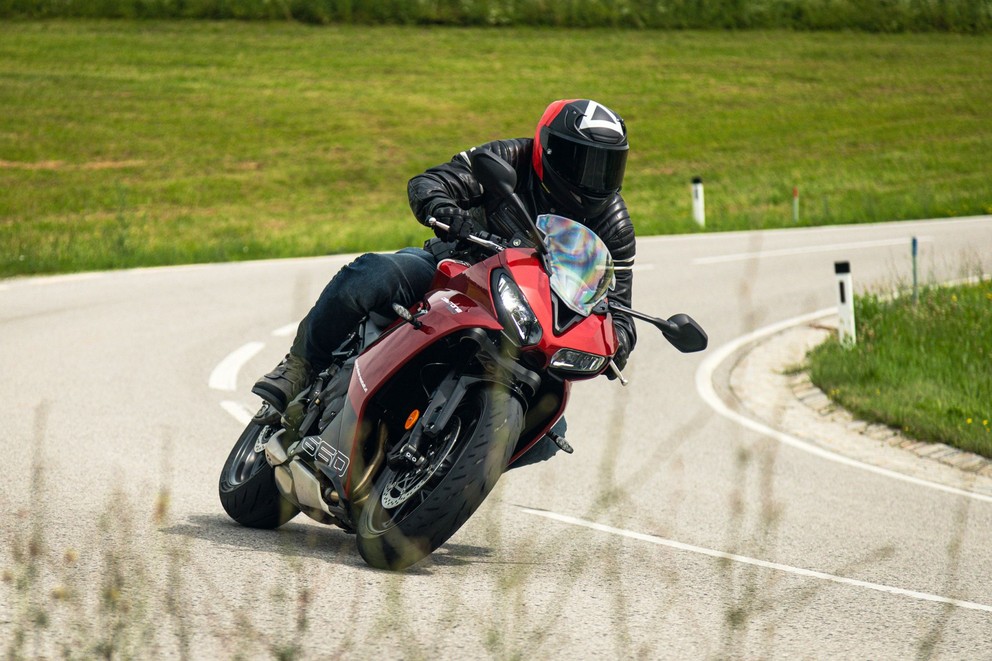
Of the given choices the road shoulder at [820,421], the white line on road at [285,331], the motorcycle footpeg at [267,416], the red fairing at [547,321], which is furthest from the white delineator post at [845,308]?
the red fairing at [547,321]

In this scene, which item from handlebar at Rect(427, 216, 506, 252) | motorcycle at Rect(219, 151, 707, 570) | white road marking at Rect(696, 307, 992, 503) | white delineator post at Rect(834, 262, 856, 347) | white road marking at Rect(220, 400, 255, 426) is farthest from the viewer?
white delineator post at Rect(834, 262, 856, 347)

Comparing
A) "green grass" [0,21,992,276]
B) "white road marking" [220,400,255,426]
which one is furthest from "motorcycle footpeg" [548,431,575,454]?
"green grass" [0,21,992,276]

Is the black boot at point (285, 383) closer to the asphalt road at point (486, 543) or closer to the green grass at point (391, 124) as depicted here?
the asphalt road at point (486, 543)

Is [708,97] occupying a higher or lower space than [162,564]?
lower

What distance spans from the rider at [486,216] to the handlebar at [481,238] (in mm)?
30

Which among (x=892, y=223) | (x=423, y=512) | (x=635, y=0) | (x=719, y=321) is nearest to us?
(x=423, y=512)

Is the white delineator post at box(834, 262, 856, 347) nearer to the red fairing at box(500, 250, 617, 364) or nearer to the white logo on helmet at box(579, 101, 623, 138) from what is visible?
the white logo on helmet at box(579, 101, 623, 138)

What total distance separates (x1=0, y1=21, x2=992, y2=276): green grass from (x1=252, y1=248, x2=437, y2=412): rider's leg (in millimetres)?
11936

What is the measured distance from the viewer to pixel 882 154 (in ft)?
110

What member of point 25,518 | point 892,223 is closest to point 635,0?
Answer: point 892,223

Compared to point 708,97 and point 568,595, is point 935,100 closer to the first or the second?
point 708,97

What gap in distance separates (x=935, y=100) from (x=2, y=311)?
3132 centimetres

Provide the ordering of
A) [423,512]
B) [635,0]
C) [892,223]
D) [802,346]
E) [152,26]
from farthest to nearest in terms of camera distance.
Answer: [635,0], [152,26], [892,223], [802,346], [423,512]

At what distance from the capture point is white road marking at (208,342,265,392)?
10586 millimetres
